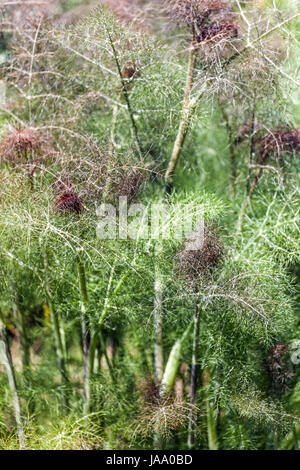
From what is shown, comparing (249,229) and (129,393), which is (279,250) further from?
(129,393)

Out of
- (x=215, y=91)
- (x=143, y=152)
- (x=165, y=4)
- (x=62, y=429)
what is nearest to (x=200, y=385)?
(x=62, y=429)

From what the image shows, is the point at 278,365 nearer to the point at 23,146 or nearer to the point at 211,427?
the point at 211,427

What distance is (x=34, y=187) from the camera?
143cm

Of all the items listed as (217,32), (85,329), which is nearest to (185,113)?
(217,32)

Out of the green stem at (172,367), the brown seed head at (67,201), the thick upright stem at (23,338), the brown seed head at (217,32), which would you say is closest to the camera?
the brown seed head at (67,201)

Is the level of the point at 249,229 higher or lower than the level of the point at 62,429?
higher

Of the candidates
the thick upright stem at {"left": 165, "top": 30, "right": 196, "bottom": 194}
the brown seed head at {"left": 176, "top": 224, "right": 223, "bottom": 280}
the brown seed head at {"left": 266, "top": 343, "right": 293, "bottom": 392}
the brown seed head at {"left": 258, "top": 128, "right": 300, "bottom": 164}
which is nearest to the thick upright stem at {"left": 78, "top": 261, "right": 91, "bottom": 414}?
the brown seed head at {"left": 176, "top": 224, "right": 223, "bottom": 280}

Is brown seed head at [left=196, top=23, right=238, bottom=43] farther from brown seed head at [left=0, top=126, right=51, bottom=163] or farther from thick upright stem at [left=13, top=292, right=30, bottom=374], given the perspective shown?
thick upright stem at [left=13, top=292, right=30, bottom=374]

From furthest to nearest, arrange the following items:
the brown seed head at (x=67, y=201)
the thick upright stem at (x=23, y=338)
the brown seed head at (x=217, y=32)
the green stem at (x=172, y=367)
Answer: the thick upright stem at (x=23, y=338)
the green stem at (x=172, y=367)
the brown seed head at (x=217, y=32)
the brown seed head at (x=67, y=201)

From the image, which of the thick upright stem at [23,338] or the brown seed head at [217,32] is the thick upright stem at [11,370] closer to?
the thick upright stem at [23,338]

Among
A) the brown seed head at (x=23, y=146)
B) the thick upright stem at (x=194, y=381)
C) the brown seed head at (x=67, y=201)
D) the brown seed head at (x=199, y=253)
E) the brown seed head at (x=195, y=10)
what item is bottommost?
the thick upright stem at (x=194, y=381)

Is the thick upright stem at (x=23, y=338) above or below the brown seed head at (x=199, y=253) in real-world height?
below

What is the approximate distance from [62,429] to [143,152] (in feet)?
2.82

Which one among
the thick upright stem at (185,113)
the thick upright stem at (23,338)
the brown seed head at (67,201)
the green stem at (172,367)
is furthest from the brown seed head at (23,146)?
the green stem at (172,367)
